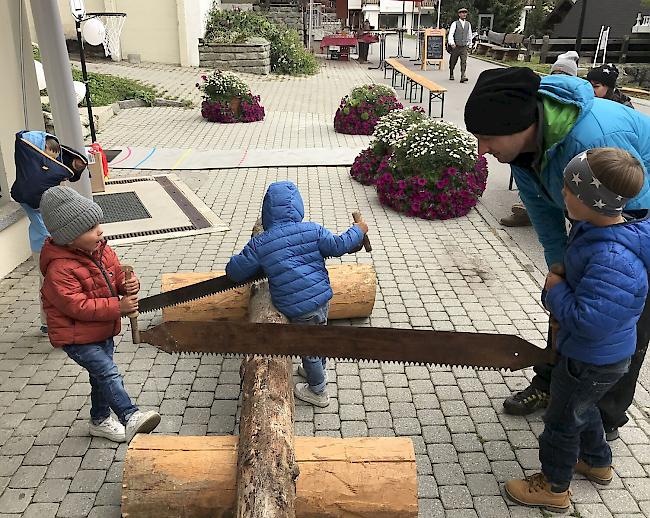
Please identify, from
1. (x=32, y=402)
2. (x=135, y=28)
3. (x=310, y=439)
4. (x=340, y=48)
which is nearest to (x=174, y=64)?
(x=135, y=28)

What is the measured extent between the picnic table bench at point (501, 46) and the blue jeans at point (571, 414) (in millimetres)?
29011

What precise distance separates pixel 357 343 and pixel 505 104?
57.8 inches

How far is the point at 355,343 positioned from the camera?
3230mm

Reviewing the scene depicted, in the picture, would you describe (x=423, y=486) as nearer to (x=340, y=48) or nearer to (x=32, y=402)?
(x=32, y=402)

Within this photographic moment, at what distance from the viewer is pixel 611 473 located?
3467 mm

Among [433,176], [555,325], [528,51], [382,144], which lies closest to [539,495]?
[555,325]

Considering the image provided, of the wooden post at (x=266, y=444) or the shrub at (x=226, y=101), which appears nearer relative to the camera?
the wooden post at (x=266, y=444)

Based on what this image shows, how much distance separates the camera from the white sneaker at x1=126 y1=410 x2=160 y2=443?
11.6ft

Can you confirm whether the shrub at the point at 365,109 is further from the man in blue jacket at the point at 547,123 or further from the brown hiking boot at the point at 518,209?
the man in blue jacket at the point at 547,123

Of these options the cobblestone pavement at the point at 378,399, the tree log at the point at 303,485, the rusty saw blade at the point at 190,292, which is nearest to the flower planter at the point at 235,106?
the cobblestone pavement at the point at 378,399

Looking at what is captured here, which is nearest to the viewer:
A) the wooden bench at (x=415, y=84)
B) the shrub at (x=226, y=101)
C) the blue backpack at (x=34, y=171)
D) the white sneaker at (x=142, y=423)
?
the white sneaker at (x=142, y=423)

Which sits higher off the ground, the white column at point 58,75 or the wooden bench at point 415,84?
the white column at point 58,75

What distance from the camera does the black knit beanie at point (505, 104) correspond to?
9.27ft

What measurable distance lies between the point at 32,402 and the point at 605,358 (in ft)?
12.3
